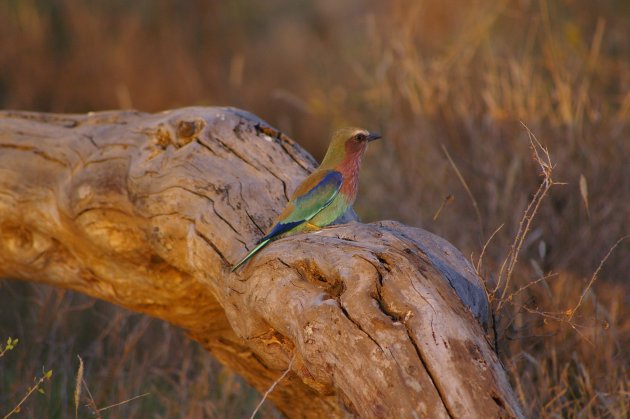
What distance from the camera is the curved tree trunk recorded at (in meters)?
2.47

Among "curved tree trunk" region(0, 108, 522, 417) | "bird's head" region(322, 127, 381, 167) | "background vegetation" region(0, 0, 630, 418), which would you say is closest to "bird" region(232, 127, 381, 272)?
"bird's head" region(322, 127, 381, 167)

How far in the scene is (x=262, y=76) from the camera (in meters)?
11.1

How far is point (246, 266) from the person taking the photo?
310cm

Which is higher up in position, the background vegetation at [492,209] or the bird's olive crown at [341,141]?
the bird's olive crown at [341,141]

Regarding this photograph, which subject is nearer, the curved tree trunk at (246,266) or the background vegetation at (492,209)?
the curved tree trunk at (246,266)

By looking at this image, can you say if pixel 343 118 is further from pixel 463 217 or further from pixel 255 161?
pixel 255 161

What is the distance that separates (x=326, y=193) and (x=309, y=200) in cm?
14

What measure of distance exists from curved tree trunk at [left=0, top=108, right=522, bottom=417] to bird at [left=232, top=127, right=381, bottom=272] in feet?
0.39

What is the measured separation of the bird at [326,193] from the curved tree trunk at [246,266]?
12 centimetres

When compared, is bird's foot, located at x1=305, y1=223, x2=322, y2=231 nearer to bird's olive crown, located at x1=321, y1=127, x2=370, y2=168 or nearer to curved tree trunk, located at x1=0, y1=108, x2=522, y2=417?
curved tree trunk, located at x1=0, y1=108, x2=522, y2=417

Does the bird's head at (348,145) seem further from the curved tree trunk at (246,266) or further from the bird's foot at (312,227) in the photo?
the bird's foot at (312,227)

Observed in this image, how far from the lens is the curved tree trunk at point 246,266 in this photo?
247cm

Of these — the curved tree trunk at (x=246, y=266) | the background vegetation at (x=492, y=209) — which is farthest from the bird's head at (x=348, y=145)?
the background vegetation at (x=492, y=209)

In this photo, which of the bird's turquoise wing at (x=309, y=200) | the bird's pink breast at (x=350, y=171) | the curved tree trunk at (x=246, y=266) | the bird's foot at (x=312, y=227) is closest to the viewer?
the curved tree trunk at (x=246, y=266)
